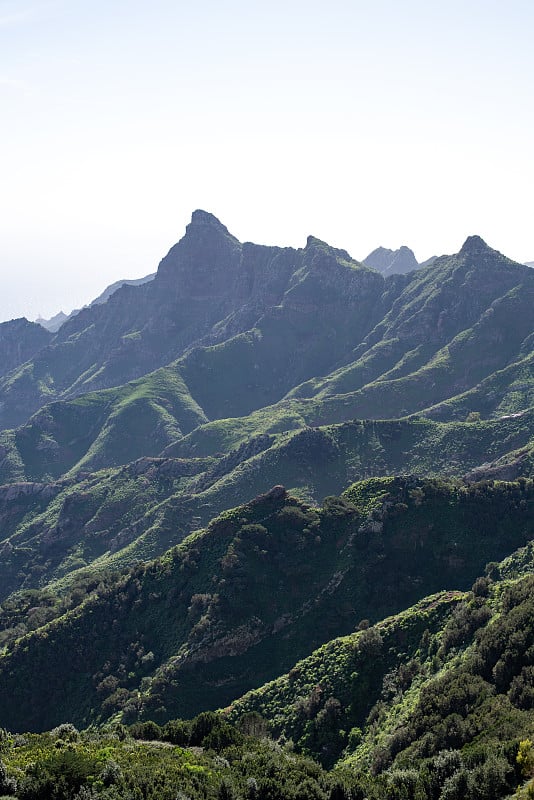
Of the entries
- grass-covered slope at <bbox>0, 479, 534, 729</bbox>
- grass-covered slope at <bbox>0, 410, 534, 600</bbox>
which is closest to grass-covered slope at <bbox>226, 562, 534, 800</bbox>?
grass-covered slope at <bbox>0, 479, 534, 729</bbox>

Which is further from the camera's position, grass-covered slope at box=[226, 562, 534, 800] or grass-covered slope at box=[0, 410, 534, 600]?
grass-covered slope at box=[0, 410, 534, 600]

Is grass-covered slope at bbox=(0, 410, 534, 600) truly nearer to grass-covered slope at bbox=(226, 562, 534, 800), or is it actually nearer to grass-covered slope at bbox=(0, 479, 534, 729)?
grass-covered slope at bbox=(0, 479, 534, 729)

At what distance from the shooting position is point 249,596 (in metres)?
88.8

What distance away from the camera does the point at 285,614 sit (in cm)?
8700

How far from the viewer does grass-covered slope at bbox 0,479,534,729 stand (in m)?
82.2

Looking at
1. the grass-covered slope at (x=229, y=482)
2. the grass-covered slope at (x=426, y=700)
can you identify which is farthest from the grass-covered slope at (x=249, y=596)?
the grass-covered slope at (x=229, y=482)

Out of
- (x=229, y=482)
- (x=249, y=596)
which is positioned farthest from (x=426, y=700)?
(x=229, y=482)

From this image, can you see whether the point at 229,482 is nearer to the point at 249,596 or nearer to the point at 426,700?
the point at 249,596

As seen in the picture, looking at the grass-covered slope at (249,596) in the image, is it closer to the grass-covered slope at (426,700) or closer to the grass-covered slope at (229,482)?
the grass-covered slope at (426,700)

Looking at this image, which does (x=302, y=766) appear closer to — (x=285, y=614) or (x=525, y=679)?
(x=525, y=679)

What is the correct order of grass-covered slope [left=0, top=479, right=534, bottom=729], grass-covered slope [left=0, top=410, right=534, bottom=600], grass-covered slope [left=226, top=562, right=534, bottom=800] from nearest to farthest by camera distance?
1. grass-covered slope [left=226, top=562, right=534, bottom=800]
2. grass-covered slope [left=0, top=479, right=534, bottom=729]
3. grass-covered slope [left=0, top=410, right=534, bottom=600]

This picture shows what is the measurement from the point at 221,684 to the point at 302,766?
31.0 metres

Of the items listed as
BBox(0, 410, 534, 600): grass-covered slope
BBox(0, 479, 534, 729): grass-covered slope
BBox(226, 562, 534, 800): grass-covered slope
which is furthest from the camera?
BBox(0, 410, 534, 600): grass-covered slope

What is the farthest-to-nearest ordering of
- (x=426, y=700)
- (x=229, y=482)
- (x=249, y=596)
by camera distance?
(x=229, y=482) → (x=249, y=596) → (x=426, y=700)
